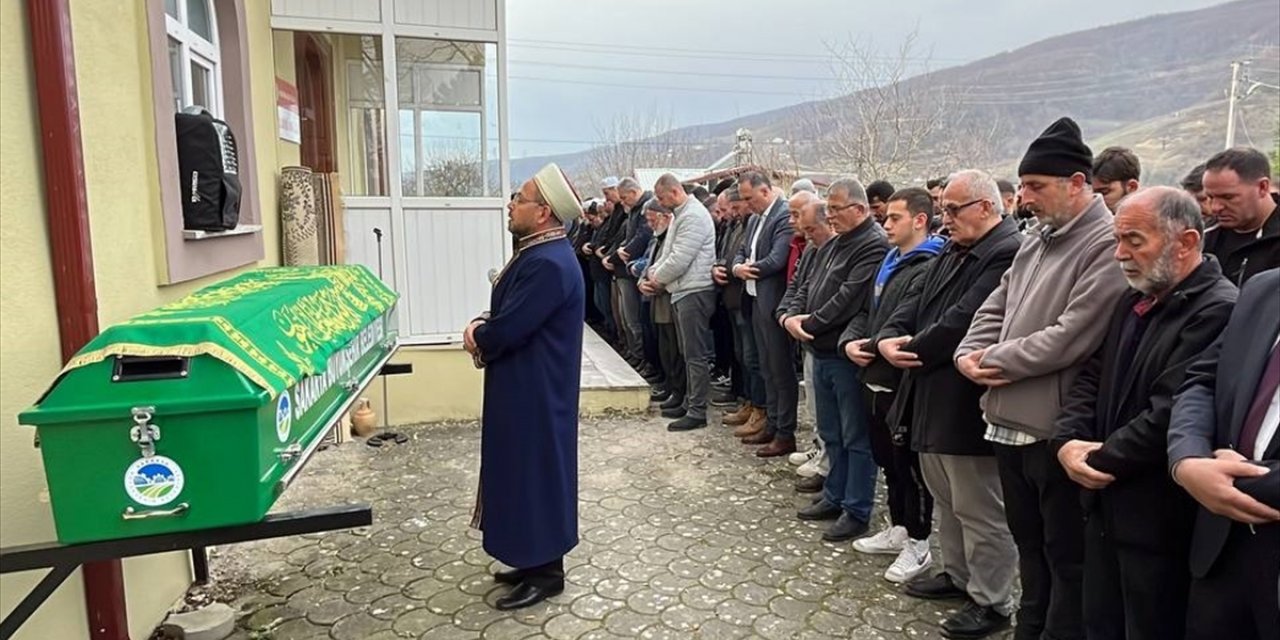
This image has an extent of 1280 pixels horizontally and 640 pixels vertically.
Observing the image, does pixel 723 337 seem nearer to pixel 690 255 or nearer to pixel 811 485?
pixel 690 255

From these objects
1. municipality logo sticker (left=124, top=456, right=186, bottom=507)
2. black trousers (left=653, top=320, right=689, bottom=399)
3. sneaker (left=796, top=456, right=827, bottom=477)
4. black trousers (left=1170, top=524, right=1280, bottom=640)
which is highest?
municipality logo sticker (left=124, top=456, right=186, bottom=507)

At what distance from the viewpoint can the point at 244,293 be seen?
282 cm

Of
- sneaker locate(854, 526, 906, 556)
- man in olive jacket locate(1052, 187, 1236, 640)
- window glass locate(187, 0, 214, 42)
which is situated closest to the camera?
man in olive jacket locate(1052, 187, 1236, 640)

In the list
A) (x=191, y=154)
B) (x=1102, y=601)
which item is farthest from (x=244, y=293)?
(x=1102, y=601)

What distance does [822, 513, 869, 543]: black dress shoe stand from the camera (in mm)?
3922

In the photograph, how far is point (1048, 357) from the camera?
251 cm

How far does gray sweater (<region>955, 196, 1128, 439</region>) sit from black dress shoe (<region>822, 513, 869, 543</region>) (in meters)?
1.41

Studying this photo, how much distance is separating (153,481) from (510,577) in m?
1.84

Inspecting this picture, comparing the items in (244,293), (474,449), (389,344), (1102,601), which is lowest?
(474,449)

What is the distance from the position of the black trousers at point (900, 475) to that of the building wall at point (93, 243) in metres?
3.10

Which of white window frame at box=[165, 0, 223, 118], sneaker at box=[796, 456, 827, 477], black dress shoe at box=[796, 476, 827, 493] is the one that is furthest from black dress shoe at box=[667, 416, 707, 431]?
white window frame at box=[165, 0, 223, 118]

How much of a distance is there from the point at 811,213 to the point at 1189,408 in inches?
105

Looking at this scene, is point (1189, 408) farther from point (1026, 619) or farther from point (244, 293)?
point (244, 293)

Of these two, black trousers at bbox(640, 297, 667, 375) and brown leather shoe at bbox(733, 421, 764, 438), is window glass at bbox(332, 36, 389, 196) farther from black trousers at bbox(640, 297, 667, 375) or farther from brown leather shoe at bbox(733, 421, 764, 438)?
brown leather shoe at bbox(733, 421, 764, 438)
